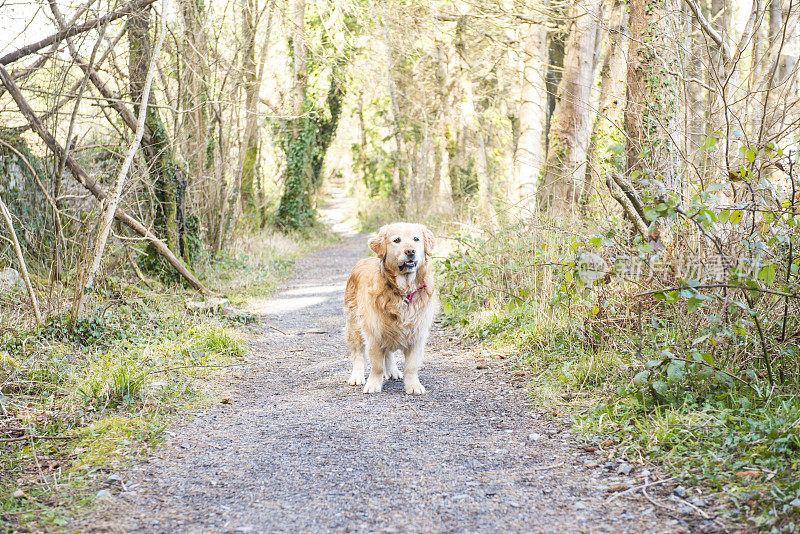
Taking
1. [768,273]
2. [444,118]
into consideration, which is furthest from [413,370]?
[444,118]

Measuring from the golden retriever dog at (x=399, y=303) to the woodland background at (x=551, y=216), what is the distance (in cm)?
84

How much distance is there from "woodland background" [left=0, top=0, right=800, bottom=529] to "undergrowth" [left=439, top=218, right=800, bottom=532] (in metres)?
0.02

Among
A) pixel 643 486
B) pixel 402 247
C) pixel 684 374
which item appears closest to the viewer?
pixel 643 486

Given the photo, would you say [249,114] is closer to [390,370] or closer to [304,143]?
[304,143]

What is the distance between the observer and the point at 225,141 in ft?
39.0

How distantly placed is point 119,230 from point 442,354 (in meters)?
4.65

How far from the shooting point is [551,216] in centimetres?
762

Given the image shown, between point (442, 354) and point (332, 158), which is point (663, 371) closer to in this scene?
point (442, 354)

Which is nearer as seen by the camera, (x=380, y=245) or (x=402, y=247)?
(x=402, y=247)

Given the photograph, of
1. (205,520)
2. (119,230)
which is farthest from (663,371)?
(119,230)

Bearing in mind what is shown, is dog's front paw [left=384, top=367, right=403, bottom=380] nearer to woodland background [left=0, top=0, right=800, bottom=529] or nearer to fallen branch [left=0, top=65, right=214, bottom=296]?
woodland background [left=0, top=0, right=800, bottom=529]

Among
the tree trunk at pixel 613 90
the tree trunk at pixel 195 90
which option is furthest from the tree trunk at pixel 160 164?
the tree trunk at pixel 613 90

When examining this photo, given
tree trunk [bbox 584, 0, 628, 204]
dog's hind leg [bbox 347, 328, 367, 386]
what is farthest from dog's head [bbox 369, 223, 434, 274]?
tree trunk [bbox 584, 0, 628, 204]

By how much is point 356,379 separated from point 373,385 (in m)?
0.34
